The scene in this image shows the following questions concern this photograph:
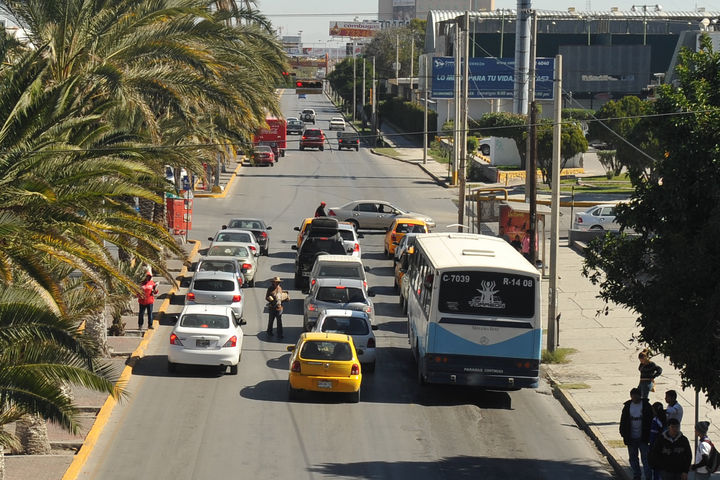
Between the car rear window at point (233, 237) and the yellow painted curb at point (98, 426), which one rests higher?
the car rear window at point (233, 237)

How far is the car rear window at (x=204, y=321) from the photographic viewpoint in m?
24.4

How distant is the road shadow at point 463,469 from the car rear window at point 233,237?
2027 centimetres

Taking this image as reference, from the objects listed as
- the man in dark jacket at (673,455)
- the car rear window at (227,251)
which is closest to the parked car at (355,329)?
the man in dark jacket at (673,455)

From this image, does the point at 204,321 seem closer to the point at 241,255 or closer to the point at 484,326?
the point at 484,326

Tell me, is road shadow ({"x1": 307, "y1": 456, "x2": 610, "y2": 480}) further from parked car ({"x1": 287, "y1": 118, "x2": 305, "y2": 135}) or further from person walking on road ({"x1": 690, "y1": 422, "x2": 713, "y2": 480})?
parked car ({"x1": 287, "y1": 118, "x2": 305, "y2": 135})

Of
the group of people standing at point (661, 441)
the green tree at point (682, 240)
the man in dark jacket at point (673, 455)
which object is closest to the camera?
the green tree at point (682, 240)

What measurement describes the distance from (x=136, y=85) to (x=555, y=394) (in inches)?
444

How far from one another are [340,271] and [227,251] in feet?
18.7

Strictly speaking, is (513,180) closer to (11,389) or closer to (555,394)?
(555,394)

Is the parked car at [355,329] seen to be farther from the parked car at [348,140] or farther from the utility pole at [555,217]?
the parked car at [348,140]

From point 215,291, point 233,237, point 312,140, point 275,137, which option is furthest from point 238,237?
point 312,140

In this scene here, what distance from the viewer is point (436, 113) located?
98.7 metres

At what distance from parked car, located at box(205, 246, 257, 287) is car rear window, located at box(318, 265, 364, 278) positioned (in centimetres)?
443

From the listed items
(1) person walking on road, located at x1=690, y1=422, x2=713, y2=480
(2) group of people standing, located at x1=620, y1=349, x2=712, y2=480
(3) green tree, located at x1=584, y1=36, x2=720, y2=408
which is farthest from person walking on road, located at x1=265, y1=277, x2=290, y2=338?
(1) person walking on road, located at x1=690, y1=422, x2=713, y2=480
